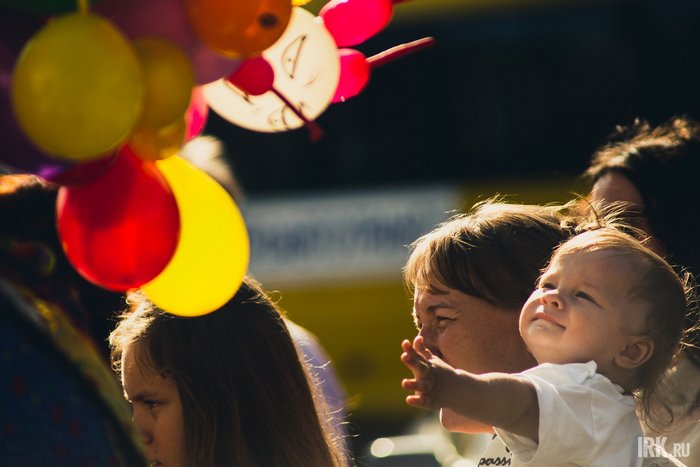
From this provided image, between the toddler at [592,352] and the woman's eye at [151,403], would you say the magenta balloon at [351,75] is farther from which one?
the woman's eye at [151,403]

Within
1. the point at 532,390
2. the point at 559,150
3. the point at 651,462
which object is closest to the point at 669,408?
the point at 651,462

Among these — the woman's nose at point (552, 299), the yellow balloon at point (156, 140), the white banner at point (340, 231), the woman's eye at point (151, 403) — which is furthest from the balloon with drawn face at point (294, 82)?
the white banner at point (340, 231)

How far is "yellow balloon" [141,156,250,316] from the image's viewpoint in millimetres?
1629

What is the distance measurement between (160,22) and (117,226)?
27cm

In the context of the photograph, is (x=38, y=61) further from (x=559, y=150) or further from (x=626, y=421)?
(x=559, y=150)

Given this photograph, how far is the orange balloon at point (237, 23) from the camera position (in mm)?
1481

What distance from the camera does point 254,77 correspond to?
5.50ft

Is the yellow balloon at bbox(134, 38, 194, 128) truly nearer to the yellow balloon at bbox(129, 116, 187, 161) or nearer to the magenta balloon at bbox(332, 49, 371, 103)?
the yellow balloon at bbox(129, 116, 187, 161)

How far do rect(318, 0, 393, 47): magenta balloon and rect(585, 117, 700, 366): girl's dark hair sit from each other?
100cm

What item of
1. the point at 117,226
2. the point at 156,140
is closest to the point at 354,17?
the point at 156,140

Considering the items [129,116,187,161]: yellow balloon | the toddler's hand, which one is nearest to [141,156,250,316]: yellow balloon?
[129,116,187,161]: yellow balloon

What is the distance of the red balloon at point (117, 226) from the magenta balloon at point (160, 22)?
0.16m

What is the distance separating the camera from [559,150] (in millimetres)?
7758

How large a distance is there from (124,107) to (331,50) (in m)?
0.54
